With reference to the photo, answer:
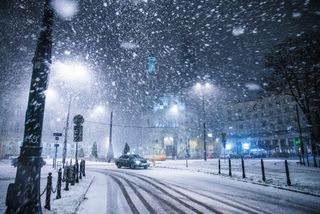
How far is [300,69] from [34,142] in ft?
86.6

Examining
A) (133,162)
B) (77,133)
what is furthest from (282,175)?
(133,162)

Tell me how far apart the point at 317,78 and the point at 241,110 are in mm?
42854

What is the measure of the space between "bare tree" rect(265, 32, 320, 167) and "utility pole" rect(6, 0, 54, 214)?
2409 centimetres

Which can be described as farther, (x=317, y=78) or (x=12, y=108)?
(x=12, y=108)

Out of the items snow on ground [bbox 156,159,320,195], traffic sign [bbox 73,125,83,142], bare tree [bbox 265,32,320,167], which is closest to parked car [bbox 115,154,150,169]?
snow on ground [bbox 156,159,320,195]

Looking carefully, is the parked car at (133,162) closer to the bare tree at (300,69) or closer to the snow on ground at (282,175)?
the snow on ground at (282,175)

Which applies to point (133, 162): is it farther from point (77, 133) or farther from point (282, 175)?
point (282, 175)

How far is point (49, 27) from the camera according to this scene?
18.6 feet

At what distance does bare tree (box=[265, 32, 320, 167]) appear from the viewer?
2192 centimetres

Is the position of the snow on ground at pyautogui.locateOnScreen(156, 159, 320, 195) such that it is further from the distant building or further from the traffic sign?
the distant building

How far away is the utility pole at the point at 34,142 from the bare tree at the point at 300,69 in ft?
79.0

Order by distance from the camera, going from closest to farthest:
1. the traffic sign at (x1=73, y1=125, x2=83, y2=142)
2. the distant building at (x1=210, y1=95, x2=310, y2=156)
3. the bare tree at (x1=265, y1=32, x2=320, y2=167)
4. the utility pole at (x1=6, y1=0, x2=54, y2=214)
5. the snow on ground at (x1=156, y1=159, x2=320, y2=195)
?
the utility pole at (x1=6, y1=0, x2=54, y2=214), the snow on ground at (x1=156, y1=159, x2=320, y2=195), the traffic sign at (x1=73, y1=125, x2=83, y2=142), the bare tree at (x1=265, y1=32, x2=320, y2=167), the distant building at (x1=210, y1=95, x2=310, y2=156)

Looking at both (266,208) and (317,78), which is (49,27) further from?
(317,78)

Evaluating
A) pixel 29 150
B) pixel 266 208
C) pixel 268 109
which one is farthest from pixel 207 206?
pixel 268 109
